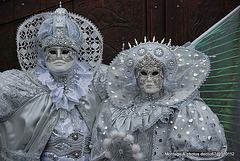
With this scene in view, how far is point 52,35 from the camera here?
10.9 feet

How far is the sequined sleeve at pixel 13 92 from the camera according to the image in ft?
10.8

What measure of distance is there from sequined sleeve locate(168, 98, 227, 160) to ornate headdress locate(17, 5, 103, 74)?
965 mm

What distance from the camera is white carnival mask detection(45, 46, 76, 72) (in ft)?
10.8

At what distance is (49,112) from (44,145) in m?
0.25

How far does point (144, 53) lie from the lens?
117 inches

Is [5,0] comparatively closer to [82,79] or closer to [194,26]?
[82,79]

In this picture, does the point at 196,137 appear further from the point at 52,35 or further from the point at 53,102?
the point at 52,35

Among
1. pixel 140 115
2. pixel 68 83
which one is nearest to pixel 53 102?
pixel 68 83

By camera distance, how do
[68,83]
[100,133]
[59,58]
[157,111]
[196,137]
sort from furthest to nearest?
[68,83] → [59,58] → [100,133] → [157,111] → [196,137]

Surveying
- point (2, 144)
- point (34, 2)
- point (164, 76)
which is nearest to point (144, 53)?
point (164, 76)

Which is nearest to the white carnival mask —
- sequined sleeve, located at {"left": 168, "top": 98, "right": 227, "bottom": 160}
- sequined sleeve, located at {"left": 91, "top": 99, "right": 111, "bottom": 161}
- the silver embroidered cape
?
the silver embroidered cape

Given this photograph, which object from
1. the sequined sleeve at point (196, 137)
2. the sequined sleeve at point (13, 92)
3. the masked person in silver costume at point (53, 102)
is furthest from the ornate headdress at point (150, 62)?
the sequined sleeve at point (13, 92)

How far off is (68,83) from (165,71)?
0.83 metres

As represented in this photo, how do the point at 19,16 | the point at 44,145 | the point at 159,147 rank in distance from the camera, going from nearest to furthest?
the point at 159,147 → the point at 44,145 → the point at 19,16
